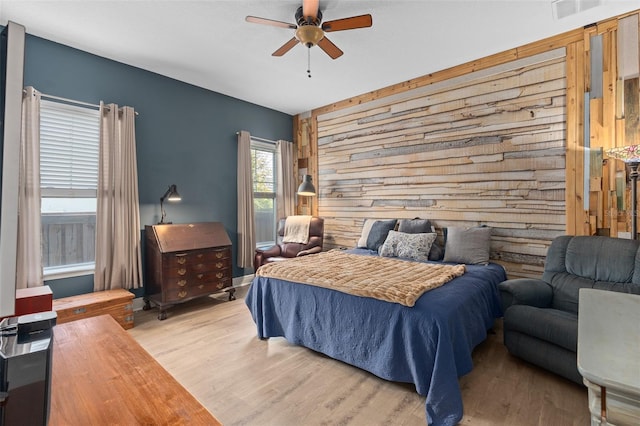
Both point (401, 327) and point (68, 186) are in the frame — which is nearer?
point (401, 327)

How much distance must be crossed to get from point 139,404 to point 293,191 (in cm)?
489

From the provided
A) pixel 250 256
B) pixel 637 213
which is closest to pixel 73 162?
pixel 250 256

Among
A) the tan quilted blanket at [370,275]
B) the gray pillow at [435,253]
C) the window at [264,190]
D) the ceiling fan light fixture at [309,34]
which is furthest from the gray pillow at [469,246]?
the window at [264,190]

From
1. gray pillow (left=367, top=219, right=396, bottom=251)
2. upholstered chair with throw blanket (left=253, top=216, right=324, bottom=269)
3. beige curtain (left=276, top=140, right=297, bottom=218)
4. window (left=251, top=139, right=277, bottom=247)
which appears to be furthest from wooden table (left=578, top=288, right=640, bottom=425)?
beige curtain (left=276, top=140, right=297, bottom=218)

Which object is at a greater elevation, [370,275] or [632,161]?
[632,161]

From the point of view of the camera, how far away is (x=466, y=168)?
3768 millimetres

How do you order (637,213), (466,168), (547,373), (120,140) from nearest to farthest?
(547,373) → (637,213) → (120,140) → (466,168)

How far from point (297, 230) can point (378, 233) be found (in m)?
1.32

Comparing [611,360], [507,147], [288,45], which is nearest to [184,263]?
[288,45]

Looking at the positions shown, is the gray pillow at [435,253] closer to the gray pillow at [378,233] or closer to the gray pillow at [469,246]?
the gray pillow at [469,246]

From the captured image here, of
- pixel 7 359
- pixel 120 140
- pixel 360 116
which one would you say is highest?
A: pixel 360 116

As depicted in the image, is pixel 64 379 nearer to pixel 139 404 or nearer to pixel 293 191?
pixel 139 404

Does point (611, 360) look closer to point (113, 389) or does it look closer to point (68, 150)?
point (113, 389)

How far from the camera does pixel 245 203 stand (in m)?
4.75
